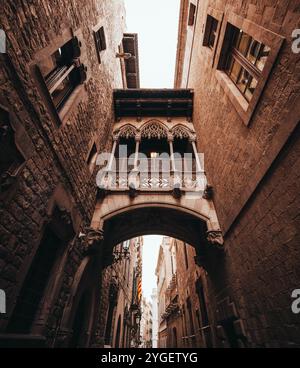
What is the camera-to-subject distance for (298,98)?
2479 millimetres

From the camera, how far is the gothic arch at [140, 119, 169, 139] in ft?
28.0

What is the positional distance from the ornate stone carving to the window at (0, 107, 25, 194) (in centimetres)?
490

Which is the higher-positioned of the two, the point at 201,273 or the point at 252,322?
the point at 201,273

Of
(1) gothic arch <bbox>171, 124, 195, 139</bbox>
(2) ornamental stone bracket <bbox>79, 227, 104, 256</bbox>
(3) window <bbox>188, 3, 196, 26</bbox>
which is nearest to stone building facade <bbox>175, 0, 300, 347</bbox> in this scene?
(1) gothic arch <bbox>171, 124, 195, 139</bbox>

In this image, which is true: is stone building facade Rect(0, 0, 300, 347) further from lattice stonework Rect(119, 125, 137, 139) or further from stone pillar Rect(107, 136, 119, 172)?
lattice stonework Rect(119, 125, 137, 139)

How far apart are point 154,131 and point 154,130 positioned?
0.06m

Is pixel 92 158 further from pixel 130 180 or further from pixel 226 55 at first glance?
pixel 226 55

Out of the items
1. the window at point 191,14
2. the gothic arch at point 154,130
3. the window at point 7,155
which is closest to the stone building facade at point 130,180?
the window at point 7,155

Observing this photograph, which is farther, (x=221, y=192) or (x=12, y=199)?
(x=221, y=192)

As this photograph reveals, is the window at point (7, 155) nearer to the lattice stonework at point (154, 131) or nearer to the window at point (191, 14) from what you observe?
the lattice stonework at point (154, 131)

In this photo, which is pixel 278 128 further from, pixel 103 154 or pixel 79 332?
pixel 79 332

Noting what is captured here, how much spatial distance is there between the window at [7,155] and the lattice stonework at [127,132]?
20.5ft

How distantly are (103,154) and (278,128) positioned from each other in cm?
554
